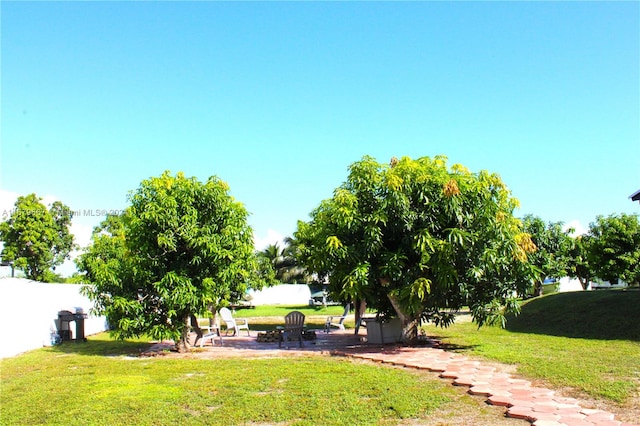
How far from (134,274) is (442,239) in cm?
732

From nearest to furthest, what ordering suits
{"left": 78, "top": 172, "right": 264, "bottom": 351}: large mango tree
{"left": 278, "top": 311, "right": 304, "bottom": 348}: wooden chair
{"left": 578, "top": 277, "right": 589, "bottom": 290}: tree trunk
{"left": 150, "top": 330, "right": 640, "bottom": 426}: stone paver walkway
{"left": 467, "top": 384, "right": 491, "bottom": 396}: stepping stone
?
1. {"left": 150, "top": 330, "right": 640, "bottom": 426}: stone paver walkway
2. {"left": 467, "top": 384, "right": 491, "bottom": 396}: stepping stone
3. {"left": 78, "top": 172, "right": 264, "bottom": 351}: large mango tree
4. {"left": 278, "top": 311, "right": 304, "bottom": 348}: wooden chair
5. {"left": 578, "top": 277, "right": 589, "bottom": 290}: tree trunk

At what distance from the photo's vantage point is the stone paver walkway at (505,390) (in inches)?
223

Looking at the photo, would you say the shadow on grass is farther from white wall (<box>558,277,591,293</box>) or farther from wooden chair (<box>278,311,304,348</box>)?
white wall (<box>558,277,591,293</box>)

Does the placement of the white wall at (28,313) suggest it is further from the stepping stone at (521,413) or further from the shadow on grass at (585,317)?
the shadow on grass at (585,317)

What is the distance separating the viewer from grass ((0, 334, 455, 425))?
6.08 metres

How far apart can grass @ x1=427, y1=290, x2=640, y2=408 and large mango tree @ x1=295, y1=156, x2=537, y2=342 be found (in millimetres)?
1437

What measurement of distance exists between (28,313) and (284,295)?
36844 millimetres

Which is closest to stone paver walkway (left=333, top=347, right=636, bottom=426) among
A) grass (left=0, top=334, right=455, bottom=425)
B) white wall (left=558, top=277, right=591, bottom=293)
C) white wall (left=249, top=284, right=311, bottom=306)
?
grass (left=0, top=334, right=455, bottom=425)

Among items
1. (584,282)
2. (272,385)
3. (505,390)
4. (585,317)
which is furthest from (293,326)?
(584,282)

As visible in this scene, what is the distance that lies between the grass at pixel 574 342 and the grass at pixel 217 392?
2227 millimetres

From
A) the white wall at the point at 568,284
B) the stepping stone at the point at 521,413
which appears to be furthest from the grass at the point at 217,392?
the white wall at the point at 568,284

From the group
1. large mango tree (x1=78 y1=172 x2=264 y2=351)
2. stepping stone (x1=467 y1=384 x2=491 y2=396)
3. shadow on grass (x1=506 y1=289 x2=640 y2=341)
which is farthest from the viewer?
shadow on grass (x1=506 y1=289 x2=640 y2=341)

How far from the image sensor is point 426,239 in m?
10.5

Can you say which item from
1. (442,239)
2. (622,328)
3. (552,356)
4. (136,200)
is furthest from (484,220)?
(136,200)
